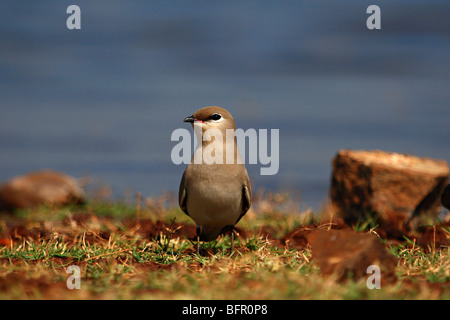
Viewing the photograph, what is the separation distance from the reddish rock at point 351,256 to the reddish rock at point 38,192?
8.48m

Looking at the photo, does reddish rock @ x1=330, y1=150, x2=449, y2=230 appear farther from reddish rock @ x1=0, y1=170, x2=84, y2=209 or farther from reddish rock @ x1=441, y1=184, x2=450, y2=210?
reddish rock @ x1=0, y1=170, x2=84, y2=209

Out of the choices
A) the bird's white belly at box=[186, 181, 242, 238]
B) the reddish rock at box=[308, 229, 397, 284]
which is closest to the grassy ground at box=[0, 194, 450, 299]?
the reddish rock at box=[308, 229, 397, 284]

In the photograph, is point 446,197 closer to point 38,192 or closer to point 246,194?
point 246,194

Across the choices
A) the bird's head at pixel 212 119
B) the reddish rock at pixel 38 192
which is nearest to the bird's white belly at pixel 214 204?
the bird's head at pixel 212 119

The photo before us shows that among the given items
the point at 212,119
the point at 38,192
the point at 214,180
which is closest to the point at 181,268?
the point at 214,180

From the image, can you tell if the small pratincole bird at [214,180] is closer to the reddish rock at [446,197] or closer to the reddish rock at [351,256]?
the reddish rock at [351,256]

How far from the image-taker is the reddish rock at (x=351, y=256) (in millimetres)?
4527


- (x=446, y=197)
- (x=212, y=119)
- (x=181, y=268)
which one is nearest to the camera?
(x=181, y=268)

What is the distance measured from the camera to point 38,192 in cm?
1241

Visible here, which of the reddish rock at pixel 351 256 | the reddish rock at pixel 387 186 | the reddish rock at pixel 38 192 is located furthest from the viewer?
the reddish rock at pixel 38 192

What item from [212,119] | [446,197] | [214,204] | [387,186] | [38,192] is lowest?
[38,192]

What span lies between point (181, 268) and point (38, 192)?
8016mm
